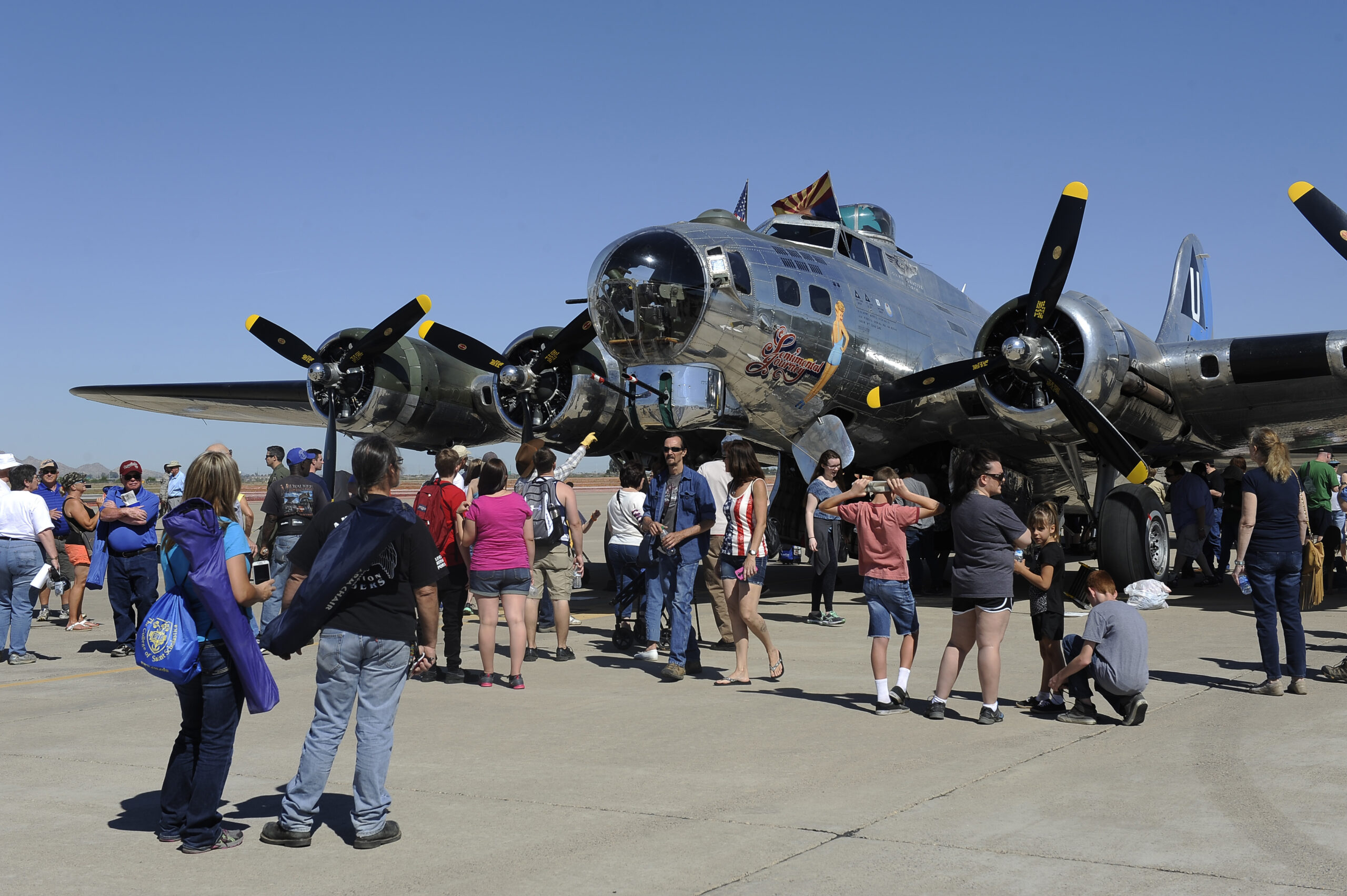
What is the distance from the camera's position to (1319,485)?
12734 mm

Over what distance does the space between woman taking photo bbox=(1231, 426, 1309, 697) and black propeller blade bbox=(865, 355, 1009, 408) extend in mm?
4926

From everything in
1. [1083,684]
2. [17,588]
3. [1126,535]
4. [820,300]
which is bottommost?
[1083,684]

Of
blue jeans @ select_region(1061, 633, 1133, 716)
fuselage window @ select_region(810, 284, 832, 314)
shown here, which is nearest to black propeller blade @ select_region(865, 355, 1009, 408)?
fuselage window @ select_region(810, 284, 832, 314)

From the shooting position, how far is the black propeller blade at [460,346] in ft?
51.6

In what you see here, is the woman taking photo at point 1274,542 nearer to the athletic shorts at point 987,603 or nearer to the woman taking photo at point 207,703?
the athletic shorts at point 987,603

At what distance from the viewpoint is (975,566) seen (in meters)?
6.74

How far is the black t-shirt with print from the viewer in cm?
454

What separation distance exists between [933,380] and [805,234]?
7.97 feet

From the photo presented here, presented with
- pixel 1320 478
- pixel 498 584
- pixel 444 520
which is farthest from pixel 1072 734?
pixel 1320 478

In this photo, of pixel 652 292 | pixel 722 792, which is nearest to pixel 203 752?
pixel 722 792

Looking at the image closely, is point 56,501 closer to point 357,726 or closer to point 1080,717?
point 357,726

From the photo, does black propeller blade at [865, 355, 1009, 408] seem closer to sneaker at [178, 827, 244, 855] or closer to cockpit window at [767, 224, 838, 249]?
cockpit window at [767, 224, 838, 249]

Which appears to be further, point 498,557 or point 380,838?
point 498,557

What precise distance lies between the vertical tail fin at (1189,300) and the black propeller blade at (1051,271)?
8570 mm
